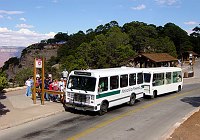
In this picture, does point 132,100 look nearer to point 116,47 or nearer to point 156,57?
point 156,57

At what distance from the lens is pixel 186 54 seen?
105 meters

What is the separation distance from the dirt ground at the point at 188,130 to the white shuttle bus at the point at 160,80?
887 cm

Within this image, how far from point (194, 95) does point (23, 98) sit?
14.5 meters

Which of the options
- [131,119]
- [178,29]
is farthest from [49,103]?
[178,29]

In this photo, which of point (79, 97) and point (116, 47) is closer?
point (79, 97)

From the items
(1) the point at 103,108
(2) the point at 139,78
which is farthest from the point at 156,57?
(1) the point at 103,108

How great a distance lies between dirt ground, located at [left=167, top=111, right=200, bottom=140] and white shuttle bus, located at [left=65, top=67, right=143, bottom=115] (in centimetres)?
457

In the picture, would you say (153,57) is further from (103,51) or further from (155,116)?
(155,116)

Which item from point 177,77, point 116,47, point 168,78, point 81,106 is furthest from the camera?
point 116,47

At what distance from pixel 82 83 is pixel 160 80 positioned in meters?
10.1

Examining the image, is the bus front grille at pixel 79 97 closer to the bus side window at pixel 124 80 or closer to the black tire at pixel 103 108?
the black tire at pixel 103 108

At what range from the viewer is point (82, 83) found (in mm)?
17594

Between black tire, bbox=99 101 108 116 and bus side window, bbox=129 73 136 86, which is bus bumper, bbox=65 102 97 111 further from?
bus side window, bbox=129 73 136 86

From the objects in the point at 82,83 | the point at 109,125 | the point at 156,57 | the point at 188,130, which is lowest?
the point at 109,125
